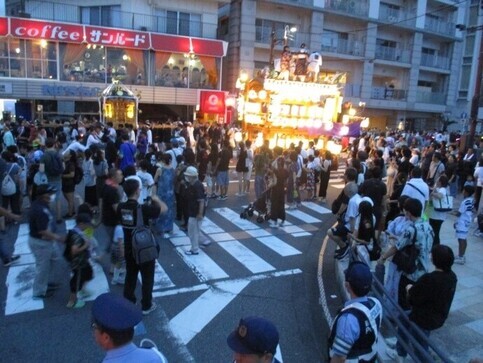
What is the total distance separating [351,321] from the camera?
3.20 meters

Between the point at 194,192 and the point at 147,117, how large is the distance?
20.1m

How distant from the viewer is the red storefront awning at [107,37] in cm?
2108

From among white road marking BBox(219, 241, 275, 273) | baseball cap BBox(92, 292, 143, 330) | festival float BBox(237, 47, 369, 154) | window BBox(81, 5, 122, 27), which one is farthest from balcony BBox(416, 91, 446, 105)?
baseball cap BBox(92, 292, 143, 330)

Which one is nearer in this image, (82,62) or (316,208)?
(316,208)

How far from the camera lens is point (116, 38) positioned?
75.9 feet

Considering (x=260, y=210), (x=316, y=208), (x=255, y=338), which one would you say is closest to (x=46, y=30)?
(x=260, y=210)

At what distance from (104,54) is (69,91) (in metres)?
3.11

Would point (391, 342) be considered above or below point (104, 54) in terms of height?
below

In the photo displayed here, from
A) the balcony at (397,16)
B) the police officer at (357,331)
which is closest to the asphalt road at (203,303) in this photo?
the police officer at (357,331)

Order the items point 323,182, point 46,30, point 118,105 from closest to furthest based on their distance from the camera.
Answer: point 323,182, point 118,105, point 46,30

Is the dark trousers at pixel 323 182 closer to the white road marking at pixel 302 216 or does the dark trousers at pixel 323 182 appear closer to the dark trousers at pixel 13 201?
the white road marking at pixel 302 216

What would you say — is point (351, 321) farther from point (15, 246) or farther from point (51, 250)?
point (15, 246)

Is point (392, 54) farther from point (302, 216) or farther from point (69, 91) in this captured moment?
point (302, 216)

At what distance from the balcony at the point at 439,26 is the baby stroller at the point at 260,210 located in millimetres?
32860
